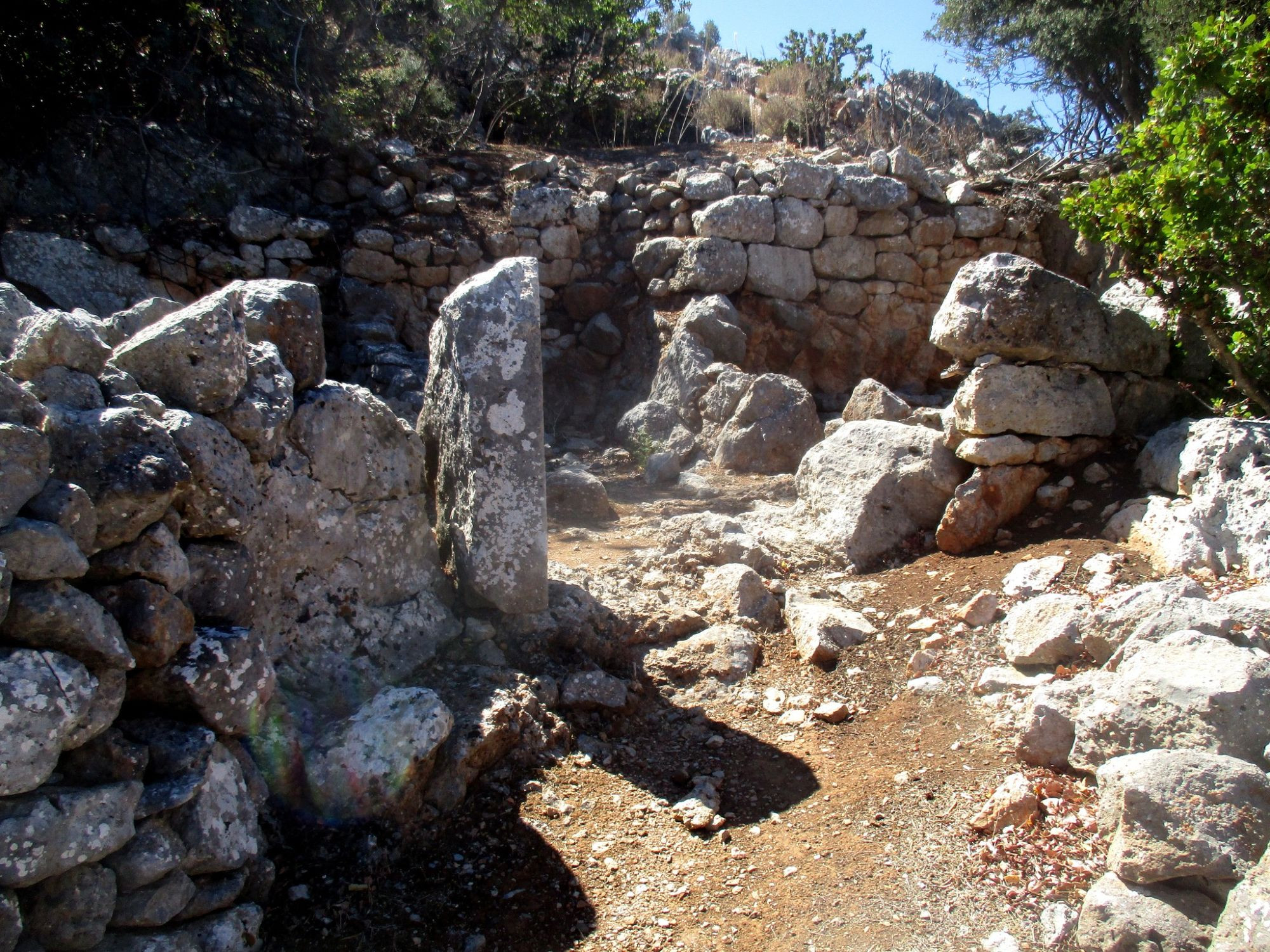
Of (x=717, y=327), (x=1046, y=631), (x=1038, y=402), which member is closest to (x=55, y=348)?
(x=1046, y=631)

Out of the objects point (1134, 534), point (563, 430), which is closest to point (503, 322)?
point (1134, 534)

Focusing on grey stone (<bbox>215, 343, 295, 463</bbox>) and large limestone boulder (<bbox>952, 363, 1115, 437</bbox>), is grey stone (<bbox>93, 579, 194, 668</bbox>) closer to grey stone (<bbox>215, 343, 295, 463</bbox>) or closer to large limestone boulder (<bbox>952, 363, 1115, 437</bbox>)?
grey stone (<bbox>215, 343, 295, 463</bbox>)

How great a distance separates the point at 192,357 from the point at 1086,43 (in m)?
10.9

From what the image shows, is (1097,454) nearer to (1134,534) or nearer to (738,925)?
(1134,534)

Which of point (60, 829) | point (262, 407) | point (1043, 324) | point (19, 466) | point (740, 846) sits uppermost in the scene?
point (1043, 324)

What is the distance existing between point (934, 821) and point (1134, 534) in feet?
6.71

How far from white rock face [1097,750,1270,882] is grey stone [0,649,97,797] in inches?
97.7

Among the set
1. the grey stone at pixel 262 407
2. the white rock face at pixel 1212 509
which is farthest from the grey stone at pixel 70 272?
the white rock face at pixel 1212 509

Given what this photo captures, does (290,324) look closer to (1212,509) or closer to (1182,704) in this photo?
(1182,704)

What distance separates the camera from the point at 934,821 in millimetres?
2969

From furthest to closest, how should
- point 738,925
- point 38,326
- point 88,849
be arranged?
point 738,925 < point 38,326 < point 88,849

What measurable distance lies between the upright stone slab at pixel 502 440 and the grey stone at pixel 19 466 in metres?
1.84

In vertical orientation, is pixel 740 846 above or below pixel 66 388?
below

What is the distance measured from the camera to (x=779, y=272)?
358 inches
